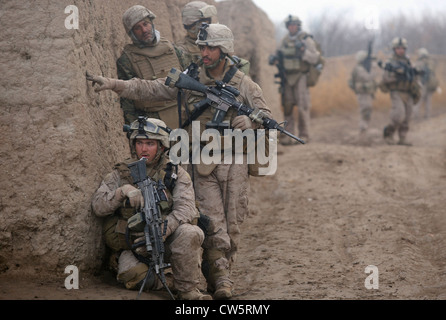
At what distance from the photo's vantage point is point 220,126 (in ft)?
19.5

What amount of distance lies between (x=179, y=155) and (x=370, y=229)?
2694 mm

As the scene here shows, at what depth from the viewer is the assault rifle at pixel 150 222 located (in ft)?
16.8

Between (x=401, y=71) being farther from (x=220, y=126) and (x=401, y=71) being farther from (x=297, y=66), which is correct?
(x=220, y=126)

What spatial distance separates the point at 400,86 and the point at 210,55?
25.5ft

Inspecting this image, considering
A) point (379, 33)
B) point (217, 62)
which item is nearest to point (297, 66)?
point (217, 62)

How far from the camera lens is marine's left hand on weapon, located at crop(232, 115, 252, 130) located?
231 inches

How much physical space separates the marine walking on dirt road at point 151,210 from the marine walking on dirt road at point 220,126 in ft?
1.54

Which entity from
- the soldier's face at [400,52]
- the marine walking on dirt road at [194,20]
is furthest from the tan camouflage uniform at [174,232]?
the soldier's face at [400,52]

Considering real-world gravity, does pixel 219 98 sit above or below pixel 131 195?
above

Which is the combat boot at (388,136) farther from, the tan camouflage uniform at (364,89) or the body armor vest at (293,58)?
the body armor vest at (293,58)

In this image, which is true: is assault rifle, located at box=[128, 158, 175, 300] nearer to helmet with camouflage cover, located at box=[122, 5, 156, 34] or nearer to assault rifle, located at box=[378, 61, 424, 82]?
helmet with camouflage cover, located at box=[122, 5, 156, 34]

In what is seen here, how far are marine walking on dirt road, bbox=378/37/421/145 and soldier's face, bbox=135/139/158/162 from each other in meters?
8.49
